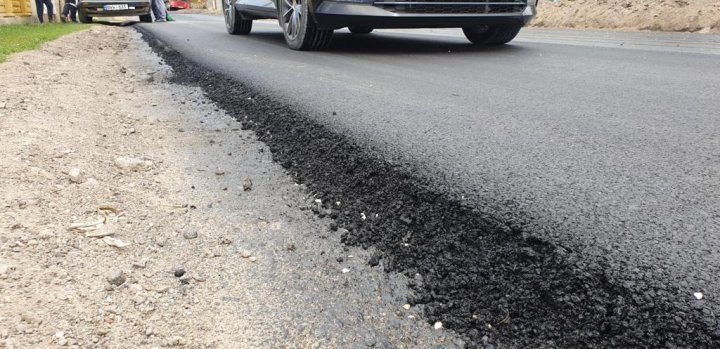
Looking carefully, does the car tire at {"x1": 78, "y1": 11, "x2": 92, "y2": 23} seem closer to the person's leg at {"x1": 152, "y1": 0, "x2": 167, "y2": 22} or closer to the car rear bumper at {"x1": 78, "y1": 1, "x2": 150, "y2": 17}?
the car rear bumper at {"x1": 78, "y1": 1, "x2": 150, "y2": 17}

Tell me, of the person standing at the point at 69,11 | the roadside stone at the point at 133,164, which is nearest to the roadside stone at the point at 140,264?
the roadside stone at the point at 133,164

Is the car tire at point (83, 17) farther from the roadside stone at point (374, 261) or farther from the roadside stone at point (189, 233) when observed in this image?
the roadside stone at point (374, 261)

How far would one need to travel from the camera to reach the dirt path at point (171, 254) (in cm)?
134

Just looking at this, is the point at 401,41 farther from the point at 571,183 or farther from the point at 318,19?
the point at 571,183

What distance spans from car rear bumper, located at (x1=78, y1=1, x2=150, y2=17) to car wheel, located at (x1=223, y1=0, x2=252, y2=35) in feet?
26.2

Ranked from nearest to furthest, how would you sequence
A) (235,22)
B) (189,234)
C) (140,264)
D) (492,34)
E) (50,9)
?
1. (140,264)
2. (189,234)
3. (492,34)
4. (235,22)
5. (50,9)

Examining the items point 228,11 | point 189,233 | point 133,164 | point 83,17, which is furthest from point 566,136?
point 83,17

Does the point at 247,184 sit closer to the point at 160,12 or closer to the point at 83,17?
the point at 83,17

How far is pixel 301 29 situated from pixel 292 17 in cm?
32

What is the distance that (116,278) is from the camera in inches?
60.1

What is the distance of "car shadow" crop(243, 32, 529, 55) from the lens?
618cm

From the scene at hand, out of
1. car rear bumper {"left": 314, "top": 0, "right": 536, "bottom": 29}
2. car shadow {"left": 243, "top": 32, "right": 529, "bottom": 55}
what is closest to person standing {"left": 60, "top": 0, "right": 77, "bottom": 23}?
car shadow {"left": 243, "top": 32, "right": 529, "bottom": 55}

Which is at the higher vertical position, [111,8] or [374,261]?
[111,8]

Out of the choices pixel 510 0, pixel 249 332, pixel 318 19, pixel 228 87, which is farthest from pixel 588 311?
pixel 510 0
